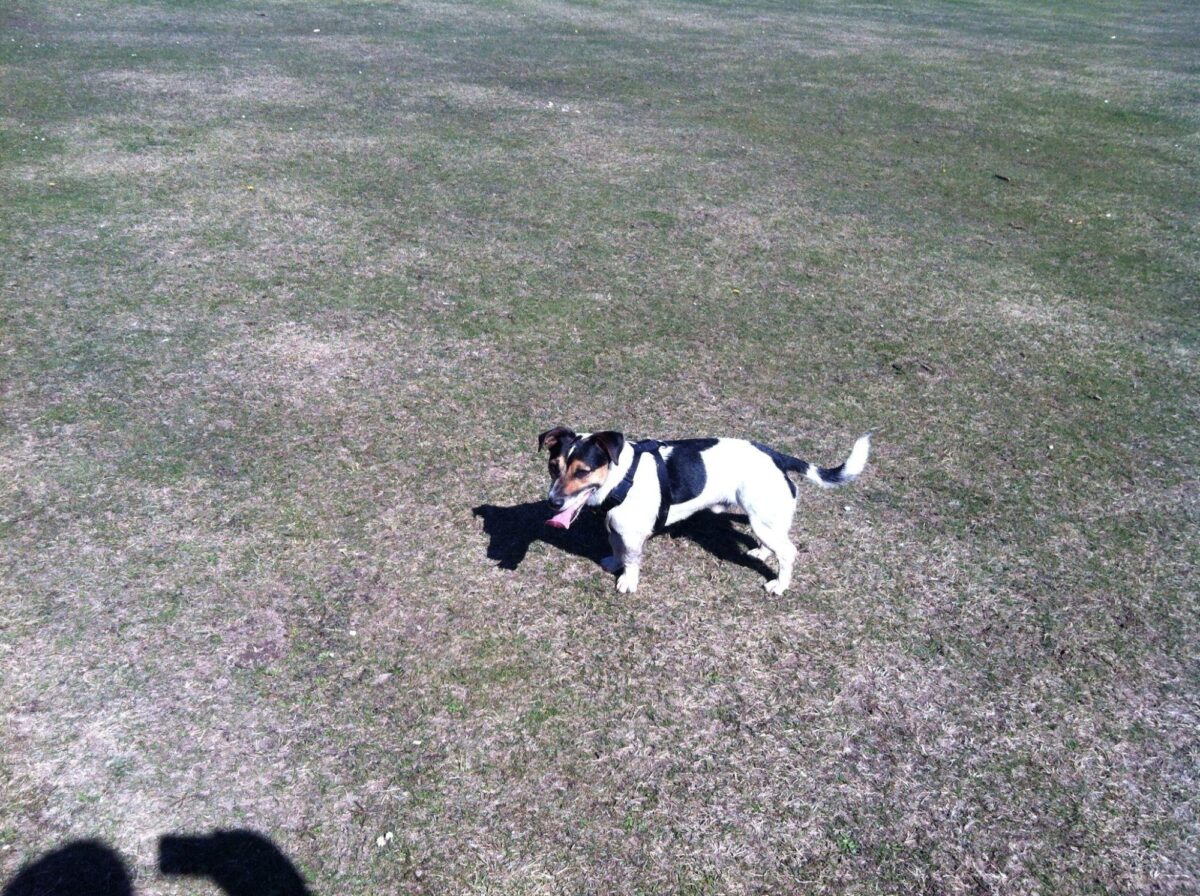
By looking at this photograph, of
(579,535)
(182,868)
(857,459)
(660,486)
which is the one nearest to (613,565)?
(579,535)

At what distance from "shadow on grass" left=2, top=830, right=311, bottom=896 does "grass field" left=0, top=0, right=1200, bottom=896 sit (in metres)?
0.06

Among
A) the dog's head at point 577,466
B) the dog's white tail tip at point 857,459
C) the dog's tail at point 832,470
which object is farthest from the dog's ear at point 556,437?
the dog's white tail tip at point 857,459

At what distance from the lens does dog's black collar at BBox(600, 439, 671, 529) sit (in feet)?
15.2

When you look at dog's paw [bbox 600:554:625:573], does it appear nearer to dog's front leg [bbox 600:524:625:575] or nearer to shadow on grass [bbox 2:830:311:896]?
dog's front leg [bbox 600:524:625:575]

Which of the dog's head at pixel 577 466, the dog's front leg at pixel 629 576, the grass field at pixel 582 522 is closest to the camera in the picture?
the grass field at pixel 582 522

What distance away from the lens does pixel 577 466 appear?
14.5 ft

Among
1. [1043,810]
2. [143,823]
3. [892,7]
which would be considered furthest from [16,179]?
[892,7]

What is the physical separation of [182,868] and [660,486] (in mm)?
2688

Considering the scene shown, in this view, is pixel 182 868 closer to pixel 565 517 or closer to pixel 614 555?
pixel 565 517

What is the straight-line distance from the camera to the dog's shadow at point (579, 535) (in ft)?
17.1

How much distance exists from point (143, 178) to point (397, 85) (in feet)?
18.8

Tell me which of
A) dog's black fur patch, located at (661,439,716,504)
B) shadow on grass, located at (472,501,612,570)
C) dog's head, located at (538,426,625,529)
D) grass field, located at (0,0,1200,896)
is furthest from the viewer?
shadow on grass, located at (472,501,612,570)

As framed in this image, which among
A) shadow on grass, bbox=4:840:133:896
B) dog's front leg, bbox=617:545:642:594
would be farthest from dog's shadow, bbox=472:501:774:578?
shadow on grass, bbox=4:840:133:896

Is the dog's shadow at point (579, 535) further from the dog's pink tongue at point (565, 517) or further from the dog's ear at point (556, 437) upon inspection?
the dog's ear at point (556, 437)
